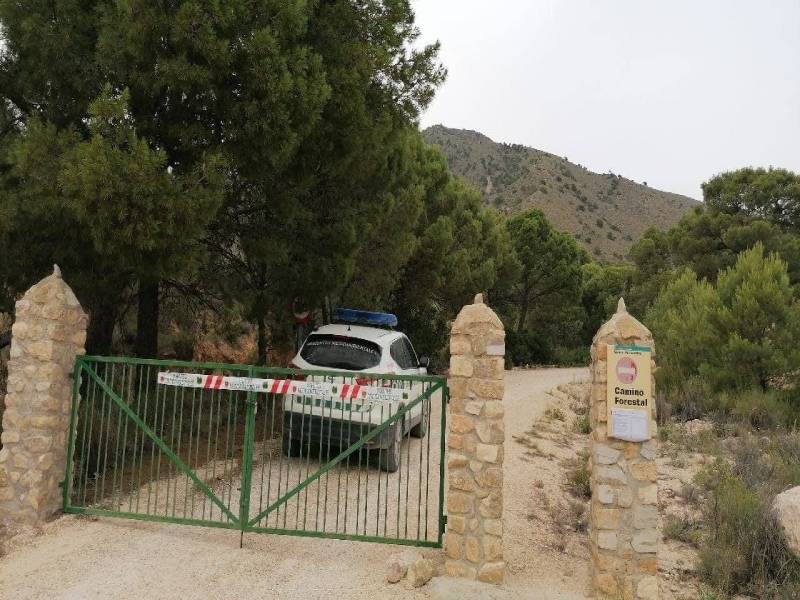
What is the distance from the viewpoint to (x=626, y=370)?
15.8ft

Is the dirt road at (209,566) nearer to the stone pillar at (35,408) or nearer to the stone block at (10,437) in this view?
the stone pillar at (35,408)

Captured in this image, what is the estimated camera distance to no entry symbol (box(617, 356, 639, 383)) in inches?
189

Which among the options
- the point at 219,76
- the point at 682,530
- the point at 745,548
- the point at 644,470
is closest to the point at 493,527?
the point at 644,470

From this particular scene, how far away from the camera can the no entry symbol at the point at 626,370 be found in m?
4.80

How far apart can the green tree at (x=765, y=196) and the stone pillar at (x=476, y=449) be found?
27515 millimetres

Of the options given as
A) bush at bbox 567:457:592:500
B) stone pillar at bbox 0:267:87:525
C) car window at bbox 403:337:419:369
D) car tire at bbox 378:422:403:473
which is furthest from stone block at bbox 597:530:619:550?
stone pillar at bbox 0:267:87:525

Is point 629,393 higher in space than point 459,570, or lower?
higher

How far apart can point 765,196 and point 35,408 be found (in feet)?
102

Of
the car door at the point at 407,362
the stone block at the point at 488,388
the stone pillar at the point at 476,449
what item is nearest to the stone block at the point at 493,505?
the stone pillar at the point at 476,449

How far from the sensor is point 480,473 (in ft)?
16.1

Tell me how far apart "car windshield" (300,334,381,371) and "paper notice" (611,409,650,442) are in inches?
141

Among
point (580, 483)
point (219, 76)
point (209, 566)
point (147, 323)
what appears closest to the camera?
point (209, 566)

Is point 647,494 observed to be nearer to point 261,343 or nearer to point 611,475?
point 611,475

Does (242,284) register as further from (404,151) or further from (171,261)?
(404,151)
